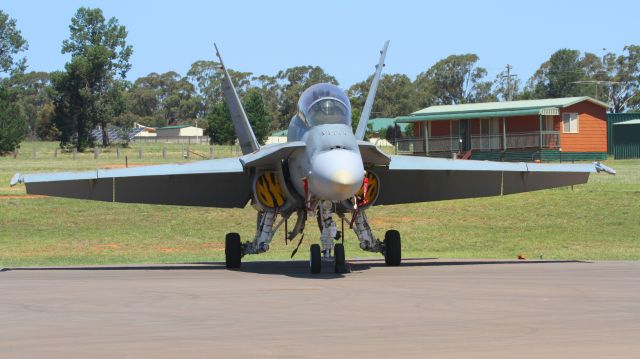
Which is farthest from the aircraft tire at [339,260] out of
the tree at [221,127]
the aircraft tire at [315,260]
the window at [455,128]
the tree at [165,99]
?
the tree at [165,99]

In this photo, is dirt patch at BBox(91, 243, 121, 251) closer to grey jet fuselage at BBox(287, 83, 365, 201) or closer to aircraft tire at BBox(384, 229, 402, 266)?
aircraft tire at BBox(384, 229, 402, 266)

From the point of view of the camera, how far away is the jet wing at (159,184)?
18688 millimetres

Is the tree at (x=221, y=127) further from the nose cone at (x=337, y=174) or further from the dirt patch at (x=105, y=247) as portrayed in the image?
the nose cone at (x=337, y=174)

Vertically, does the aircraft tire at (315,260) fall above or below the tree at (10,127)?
below

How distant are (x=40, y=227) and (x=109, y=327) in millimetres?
23931

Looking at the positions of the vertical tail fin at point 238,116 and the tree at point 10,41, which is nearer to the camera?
the vertical tail fin at point 238,116

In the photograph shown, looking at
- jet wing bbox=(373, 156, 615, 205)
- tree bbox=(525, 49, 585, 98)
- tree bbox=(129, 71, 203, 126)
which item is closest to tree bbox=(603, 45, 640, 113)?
tree bbox=(525, 49, 585, 98)

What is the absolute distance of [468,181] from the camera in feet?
70.0

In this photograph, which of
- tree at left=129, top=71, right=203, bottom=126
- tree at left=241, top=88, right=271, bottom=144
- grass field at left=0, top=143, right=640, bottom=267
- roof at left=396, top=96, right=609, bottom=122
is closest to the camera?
grass field at left=0, top=143, right=640, bottom=267

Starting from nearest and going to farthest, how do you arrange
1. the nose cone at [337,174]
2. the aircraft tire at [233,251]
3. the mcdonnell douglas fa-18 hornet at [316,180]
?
the nose cone at [337,174] < the mcdonnell douglas fa-18 hornet at [316,180] < the aircraft tire at [233,251]

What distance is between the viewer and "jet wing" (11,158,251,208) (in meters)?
18.7

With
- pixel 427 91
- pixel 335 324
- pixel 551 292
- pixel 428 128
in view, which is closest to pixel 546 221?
pixel 551 292

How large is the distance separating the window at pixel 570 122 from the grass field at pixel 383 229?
29350 mm

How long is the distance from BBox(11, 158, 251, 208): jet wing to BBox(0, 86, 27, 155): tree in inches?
2511
